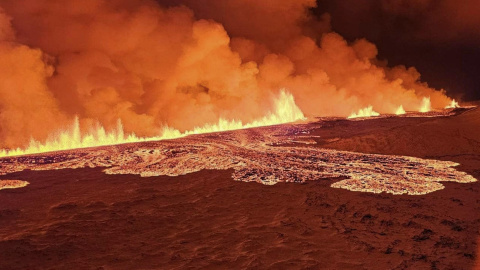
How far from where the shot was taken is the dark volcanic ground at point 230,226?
3.61 metres

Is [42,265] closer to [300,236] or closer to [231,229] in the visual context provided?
[231,229]

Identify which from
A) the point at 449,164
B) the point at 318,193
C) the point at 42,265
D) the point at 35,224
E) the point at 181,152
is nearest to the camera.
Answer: the point at 42,265

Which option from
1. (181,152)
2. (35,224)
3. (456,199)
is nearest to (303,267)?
(456,199)

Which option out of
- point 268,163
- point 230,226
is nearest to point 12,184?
point 230,226

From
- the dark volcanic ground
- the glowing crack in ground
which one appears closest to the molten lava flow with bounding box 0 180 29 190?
the dark volcanic ground

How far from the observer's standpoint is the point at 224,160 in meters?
9.37

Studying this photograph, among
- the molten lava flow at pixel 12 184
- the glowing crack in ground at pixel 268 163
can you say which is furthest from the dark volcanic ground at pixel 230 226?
the glowing crack in ground at pixel 268 163

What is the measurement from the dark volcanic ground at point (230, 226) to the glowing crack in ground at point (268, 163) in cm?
58

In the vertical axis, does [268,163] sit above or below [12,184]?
above

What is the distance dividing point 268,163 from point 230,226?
4.33 m

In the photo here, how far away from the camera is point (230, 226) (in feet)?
15.0

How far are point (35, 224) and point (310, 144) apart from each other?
9351 mm

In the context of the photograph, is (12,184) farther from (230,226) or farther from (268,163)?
(268,163)

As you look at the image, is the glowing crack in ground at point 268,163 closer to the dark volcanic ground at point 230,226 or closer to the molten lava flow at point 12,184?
the dark volcanic ground at point 230,226
